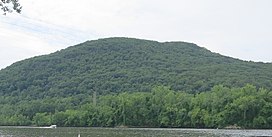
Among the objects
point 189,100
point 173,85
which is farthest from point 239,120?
point 173,85

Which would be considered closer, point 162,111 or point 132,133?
point 132,133

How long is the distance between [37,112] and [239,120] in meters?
74.5

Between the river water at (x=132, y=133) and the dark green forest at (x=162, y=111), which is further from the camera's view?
the dark green forest at (x=162, y=111)

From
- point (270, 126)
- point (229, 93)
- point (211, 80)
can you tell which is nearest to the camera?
point (270, 126)

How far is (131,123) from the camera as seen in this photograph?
144500 millimetres

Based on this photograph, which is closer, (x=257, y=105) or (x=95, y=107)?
(x=257, y=105)

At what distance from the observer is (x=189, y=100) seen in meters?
141

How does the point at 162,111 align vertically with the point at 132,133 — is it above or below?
above

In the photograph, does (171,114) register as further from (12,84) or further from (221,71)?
(12,84)

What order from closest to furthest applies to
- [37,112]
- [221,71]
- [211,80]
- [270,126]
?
[270,126] < [37,112] < [211,80] < [221,71]

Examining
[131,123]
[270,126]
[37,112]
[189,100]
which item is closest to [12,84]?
[37,112]

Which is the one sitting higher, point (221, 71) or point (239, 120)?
point (221, 71)

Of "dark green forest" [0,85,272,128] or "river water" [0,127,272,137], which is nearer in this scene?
"river water" [0,127,272,137]

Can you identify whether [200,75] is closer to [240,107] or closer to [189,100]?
[189,100]
